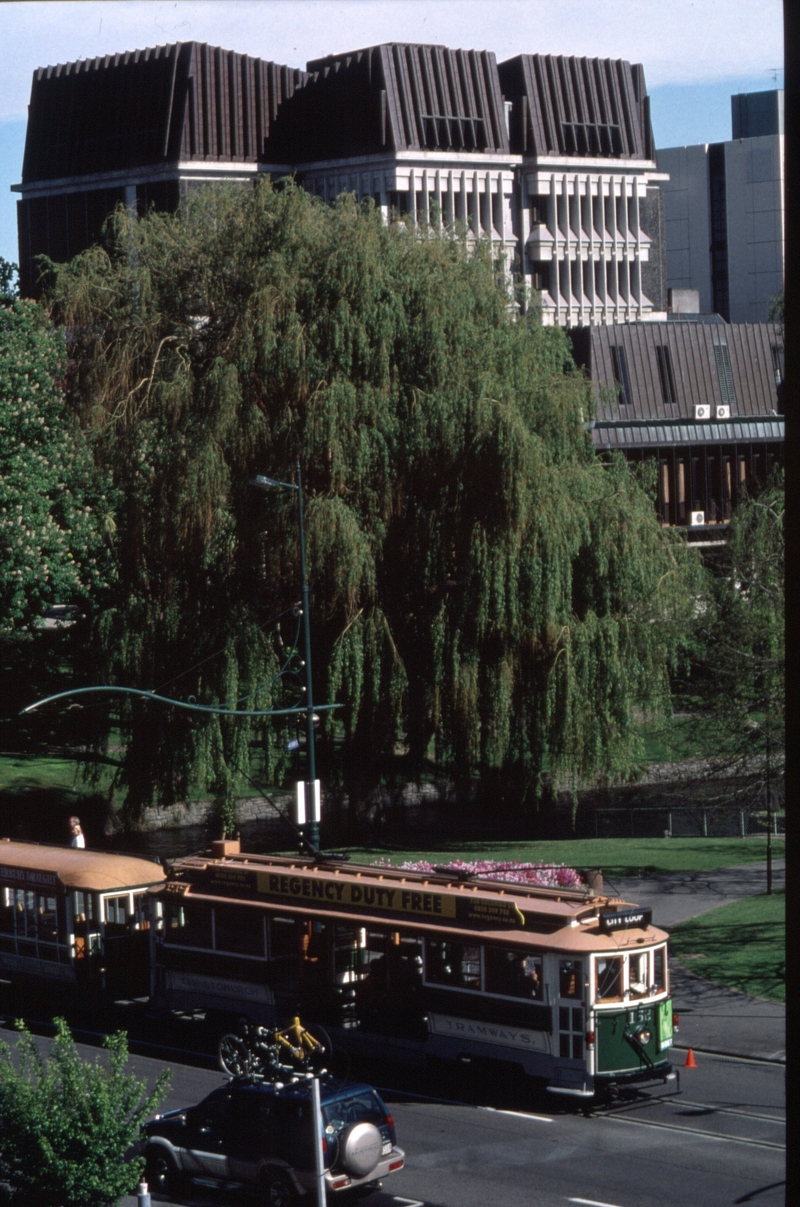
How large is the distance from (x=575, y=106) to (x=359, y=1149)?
11699 centimetres

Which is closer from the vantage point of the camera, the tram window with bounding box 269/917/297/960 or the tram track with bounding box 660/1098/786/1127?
the tram track with bounding box 660/1098/786/1127

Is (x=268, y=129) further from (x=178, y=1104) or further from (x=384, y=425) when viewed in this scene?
(x=178, y=1104)

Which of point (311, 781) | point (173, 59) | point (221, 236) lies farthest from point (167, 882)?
point (173, 59)

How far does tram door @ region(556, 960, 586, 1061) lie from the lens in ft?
66.4

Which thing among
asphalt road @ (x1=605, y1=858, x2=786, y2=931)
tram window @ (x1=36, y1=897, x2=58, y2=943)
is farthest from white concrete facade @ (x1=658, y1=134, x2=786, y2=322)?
tram window @ (x1=36, y1=897, x2=58, y2=943)

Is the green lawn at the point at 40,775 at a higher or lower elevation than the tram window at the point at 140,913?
higher

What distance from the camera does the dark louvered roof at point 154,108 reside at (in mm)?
111750

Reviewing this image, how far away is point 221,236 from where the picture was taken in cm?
3769

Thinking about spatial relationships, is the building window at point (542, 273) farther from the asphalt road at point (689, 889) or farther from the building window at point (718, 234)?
the asphalt road at point (689, 889)

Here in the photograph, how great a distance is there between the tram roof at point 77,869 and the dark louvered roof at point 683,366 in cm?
A: 4982

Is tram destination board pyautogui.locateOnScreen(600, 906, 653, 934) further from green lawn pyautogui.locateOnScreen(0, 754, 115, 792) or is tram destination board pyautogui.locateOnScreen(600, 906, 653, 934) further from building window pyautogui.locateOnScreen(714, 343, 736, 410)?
building window pyautogui.locateOnScreen(714, 343, 736, 410)

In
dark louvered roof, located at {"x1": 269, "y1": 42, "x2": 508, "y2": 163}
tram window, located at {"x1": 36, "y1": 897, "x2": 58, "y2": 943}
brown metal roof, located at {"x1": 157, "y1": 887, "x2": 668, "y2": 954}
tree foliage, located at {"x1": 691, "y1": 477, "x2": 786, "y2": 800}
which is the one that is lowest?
tram window, located at {"x1": 36, "y1": 897, "x2": 58, "y2": 943}

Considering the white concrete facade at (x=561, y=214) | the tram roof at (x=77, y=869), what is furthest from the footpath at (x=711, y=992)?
the white concrete facade at (x=561, y=214)

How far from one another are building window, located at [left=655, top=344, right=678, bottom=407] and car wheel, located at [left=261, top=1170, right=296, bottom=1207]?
65.2 meters
